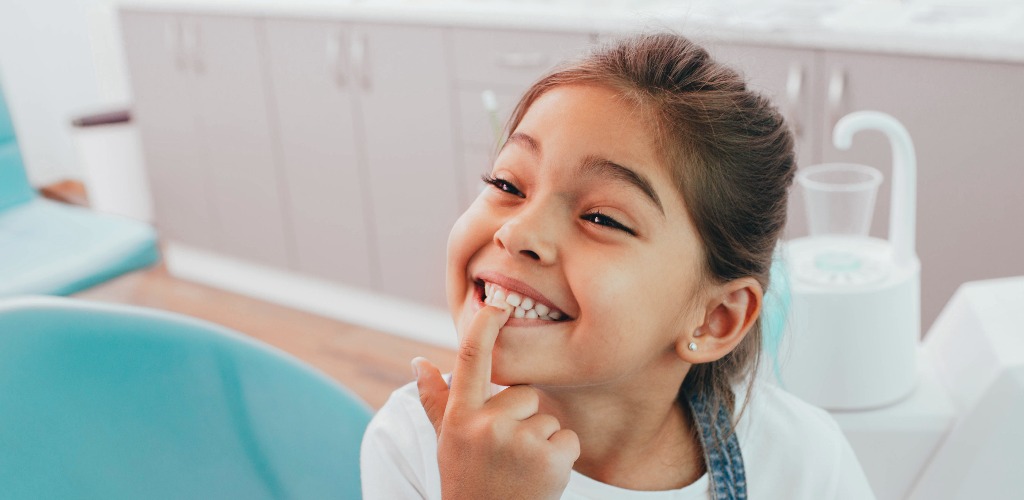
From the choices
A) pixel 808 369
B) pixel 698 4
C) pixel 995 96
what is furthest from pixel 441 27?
pixel 808 369

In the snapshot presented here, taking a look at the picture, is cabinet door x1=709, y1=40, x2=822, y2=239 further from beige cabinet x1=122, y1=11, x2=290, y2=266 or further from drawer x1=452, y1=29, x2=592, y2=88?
beige cabinet x1=122, y1=11, x2=290, y2=266

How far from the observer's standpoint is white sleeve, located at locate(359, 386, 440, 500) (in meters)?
0.91

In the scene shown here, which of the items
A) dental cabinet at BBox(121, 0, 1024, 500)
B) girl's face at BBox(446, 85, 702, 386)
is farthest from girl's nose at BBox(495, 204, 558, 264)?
dental cabinet at BBox(121, 0, 1024, 500)

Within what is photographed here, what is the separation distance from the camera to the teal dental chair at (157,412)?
3.01 ft

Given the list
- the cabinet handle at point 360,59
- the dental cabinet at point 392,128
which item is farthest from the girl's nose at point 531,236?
the cabinet handle at point 360,59

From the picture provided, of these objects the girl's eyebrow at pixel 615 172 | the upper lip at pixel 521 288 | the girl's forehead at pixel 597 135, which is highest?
the girl's forehead at pixel 597 135

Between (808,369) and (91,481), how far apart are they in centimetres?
77

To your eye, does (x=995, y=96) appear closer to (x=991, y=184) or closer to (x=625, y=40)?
(x=991, y=184)

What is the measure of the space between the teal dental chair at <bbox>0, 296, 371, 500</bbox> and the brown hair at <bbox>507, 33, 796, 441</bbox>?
1.06ft

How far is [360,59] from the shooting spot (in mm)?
2961

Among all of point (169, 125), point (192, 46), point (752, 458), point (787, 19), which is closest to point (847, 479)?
point (752, 458)

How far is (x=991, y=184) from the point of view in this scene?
2.07 m

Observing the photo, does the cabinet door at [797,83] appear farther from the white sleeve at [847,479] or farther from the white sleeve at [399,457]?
the white sleeve at [399,457]

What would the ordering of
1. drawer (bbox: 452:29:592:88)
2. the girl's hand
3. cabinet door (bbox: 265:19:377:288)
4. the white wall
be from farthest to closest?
the white wall < cabinet door (bbox: 265:19:377:288) < drawer (bbox: 452:29:592:88) < the girl's hand
